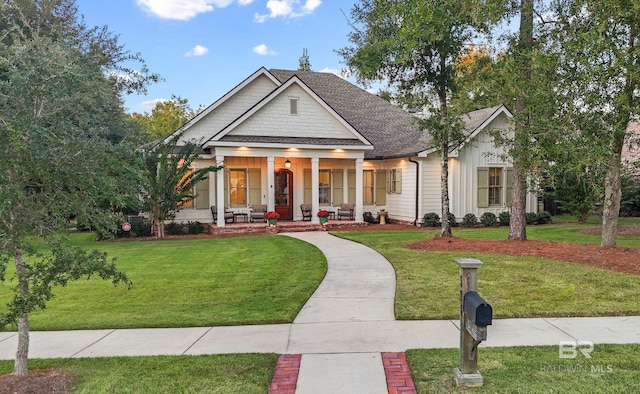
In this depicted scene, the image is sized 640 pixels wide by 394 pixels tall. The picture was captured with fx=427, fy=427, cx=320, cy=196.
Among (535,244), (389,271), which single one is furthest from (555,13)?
(389,271)

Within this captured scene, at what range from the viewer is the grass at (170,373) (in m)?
3.75

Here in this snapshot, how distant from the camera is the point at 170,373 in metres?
4.05

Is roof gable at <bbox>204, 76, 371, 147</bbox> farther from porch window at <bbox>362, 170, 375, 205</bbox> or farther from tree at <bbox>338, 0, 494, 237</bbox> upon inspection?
tree at <bbox>338, 0, 494, 237</bbox>

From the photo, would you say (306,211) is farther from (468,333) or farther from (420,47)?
(468,333)

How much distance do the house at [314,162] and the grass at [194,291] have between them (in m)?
5.80

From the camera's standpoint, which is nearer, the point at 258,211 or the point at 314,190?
the point at 314,190

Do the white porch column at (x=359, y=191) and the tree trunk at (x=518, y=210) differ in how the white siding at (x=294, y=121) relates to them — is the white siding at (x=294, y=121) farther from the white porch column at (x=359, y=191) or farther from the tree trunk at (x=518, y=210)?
the tree trunk at (x=518, y=210)

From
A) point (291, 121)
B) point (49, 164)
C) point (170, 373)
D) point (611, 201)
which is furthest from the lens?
point (291, 121)

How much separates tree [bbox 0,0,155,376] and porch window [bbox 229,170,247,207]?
14045 millimetres

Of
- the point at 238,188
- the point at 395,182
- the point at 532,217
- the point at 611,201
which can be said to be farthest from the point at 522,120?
the point at 238,188

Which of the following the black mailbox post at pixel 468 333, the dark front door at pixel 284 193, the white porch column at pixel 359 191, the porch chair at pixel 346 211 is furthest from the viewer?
the dark front door at pixel 284 193

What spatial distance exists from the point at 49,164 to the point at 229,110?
51.9 feet

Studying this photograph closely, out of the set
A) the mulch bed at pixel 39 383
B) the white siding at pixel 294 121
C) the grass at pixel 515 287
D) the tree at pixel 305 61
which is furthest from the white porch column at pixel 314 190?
the tree at pixel 305 61

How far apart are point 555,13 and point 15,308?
11.9 metres
